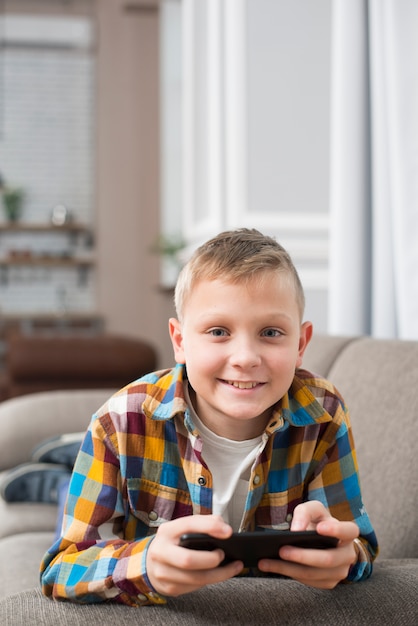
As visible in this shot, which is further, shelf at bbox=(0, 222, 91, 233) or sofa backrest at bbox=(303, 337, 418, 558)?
shelf at bbox=(0, 222, 91, 233)

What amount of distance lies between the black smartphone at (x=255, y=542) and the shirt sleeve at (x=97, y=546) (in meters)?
0.11

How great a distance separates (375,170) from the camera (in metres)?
2.32

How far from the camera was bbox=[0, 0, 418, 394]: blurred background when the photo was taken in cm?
230

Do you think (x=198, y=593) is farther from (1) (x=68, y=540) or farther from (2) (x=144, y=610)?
(1) (x=68, y=540)

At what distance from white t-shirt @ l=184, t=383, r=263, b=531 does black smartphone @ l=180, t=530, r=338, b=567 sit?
23 centimetres

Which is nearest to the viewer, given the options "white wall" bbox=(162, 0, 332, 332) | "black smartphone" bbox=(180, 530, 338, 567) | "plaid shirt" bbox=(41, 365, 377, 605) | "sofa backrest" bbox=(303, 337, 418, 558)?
"black smartphone" bbox=(180, 530, 338, 567)

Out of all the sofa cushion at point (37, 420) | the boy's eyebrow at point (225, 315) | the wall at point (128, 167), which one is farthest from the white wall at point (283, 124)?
the wall at point (128, 167)

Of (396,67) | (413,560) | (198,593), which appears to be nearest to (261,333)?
(198,593)

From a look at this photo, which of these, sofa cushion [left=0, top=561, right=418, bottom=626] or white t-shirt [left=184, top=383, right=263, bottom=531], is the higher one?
white t-shirt [left=184, top=383, right=263, bottom=531]

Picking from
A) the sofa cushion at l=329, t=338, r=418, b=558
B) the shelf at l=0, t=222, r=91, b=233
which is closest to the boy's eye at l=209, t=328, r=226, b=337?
the sofa cushion at l=329, t=338, r=418, b=558

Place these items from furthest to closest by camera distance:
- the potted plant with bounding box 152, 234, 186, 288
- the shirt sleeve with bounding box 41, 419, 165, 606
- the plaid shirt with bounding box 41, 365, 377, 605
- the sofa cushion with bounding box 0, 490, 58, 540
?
the potted plant with bounding box 152, 234, 186, 288 → the sofa cushion with bounding box 0, 490, 58, 540 → the plaid shirt with bounding box 41, 365, 377, 605 → the shirt sleeve with bounding box 41, 419, 165, 606

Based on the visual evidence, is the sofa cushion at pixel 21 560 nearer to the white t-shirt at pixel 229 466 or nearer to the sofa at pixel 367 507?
the sofa at pixel 367 507

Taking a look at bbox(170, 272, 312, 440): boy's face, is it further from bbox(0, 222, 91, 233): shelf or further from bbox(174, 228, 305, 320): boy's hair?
bbox(0, 222, 91, 233): shelf

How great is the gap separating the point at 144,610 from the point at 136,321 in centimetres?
615
